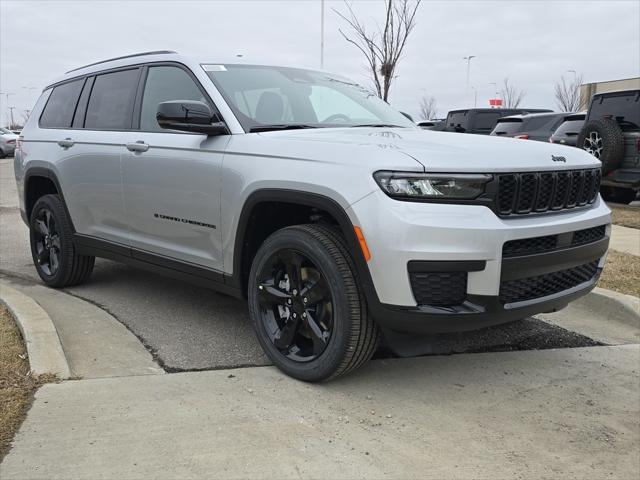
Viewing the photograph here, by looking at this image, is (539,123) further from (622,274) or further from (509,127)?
(622,274)

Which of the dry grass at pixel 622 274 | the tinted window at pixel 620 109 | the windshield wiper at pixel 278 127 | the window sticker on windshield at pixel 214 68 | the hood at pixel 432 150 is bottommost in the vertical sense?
the dry grass at pixel 622 274

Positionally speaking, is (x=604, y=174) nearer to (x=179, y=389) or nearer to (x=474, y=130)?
(x=474, y=130)

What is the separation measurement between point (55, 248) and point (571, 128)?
953 centimetres

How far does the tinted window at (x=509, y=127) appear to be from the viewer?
1320 centimetres

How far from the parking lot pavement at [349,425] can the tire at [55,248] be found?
2.14 metres

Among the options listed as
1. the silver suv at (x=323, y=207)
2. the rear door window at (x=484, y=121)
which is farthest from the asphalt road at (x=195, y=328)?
the rear door window at (x=484, y=121)

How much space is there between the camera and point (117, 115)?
460 centimetres

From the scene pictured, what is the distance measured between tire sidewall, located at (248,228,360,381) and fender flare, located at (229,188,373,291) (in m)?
0.13

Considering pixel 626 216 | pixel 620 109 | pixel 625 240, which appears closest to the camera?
pixel 625 240

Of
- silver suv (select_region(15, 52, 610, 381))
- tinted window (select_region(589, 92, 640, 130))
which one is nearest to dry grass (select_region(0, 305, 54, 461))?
silver suv (select_region(15, 52, 610, 381))

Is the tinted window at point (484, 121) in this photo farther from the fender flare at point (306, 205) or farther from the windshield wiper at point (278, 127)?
the fender flare at point (306, 205)

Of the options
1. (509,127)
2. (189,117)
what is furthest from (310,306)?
(509,127)

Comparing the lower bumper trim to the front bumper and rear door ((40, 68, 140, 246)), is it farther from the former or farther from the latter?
rear door ((40, 68, 140, 246))

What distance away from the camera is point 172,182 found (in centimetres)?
389
